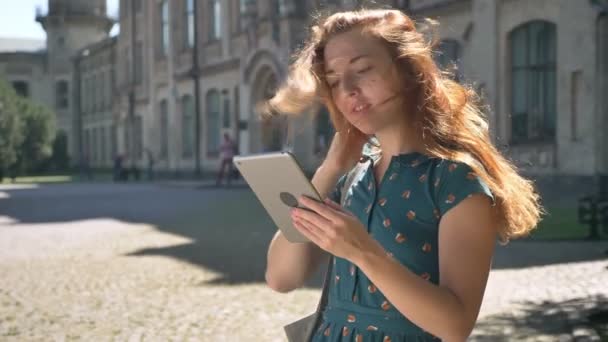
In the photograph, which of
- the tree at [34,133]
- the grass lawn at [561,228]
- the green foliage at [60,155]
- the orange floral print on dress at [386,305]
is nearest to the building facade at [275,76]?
the orange floral print on dress at [386,305]

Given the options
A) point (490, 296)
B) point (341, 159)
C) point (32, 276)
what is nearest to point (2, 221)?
point (32, 276)

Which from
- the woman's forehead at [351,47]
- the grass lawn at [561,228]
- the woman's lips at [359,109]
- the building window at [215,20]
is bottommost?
the grass lawn at [561,228]

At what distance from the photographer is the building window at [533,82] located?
18141 millimetres

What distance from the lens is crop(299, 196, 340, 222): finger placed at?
1.80m

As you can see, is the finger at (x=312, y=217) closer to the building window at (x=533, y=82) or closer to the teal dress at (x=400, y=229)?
the teal dress at (x=400, y=229)

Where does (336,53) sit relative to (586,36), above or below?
below

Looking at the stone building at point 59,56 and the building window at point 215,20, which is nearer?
the building window at point 215,20

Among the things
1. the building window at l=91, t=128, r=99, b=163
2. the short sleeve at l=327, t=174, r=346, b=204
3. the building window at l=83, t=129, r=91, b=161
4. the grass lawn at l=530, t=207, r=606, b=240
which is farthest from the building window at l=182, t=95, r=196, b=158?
the short sleeve at l=327, t=174, r=346, b=204

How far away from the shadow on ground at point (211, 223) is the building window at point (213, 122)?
8147 millimetres

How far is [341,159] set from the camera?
2.39m

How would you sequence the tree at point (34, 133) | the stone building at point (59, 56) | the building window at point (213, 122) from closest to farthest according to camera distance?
1. the building window at point (213, 122)
2. the tree at point (34, 133)
3. the stone building at point (59, 56)

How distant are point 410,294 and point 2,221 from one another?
16594 millimetres

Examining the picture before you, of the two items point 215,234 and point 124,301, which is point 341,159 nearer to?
point 124,301

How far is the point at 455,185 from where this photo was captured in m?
1.99
